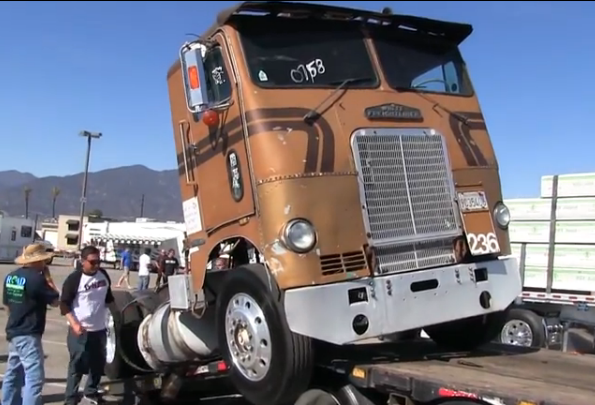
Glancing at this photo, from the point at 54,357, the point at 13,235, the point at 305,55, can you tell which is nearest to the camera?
the point at 305,55

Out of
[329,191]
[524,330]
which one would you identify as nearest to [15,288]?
[329,191]

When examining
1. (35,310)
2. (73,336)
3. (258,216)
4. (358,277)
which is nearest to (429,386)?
(358,277)

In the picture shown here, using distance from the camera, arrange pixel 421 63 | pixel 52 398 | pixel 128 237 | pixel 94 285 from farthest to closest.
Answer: pixel 128 237, pixel 52 398, pixel 94 285, pixel 421 63

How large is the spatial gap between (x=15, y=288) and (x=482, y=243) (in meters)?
4.05

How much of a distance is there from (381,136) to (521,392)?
219 centimetres

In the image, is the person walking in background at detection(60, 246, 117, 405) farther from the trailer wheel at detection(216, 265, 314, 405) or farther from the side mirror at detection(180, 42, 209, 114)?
the side mirror at detection(180, 42, 209, 114)

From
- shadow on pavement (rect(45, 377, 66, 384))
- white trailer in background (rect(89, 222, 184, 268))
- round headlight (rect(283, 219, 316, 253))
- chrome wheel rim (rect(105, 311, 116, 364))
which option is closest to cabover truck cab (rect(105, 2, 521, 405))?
round headlight (rect(283, 219, 316, 253))

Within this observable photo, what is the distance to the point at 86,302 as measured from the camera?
7539 mm

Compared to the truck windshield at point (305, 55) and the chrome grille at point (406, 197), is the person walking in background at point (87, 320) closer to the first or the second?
the truck windshield at point (305, 55)

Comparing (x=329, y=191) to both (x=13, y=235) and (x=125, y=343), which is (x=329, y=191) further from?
(x=13, y=235)

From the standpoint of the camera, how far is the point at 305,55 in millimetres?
5910

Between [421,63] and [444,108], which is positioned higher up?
[421,63]

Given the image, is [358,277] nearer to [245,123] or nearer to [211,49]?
[245,123]

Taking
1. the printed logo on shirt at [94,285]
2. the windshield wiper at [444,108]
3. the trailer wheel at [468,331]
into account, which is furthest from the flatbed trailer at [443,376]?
the windshield wiper at [444,108]
